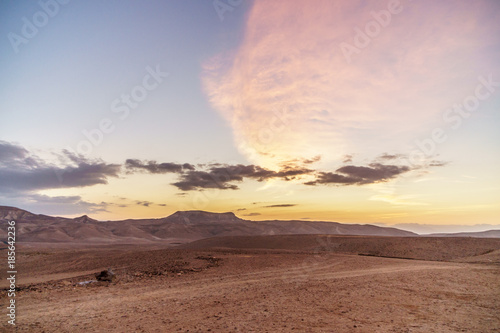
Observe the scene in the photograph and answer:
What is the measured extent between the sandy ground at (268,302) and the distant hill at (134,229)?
65.6 metres

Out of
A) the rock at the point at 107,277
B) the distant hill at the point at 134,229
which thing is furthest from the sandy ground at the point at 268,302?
the distant hill at the point at 134,229

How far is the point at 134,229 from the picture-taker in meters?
119

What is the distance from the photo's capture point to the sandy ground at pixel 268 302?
28.0 feet

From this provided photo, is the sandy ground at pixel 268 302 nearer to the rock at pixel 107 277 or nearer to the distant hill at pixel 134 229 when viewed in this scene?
the rock at pixel 107 277

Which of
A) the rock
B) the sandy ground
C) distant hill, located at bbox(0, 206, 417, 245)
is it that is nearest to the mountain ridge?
distant hill, located at bbox(0, 206, 417, 245)

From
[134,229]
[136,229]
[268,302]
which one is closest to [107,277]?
[268,302]

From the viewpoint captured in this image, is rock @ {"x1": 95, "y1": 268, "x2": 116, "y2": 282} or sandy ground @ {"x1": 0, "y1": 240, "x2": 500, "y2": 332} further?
rock @ {"x1": 95, "y1": 268, "x2": 116, "y2": 282}

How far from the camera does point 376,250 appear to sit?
35.3m

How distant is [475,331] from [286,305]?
5477 mm

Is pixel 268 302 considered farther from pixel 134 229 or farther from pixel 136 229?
pixel 136 229

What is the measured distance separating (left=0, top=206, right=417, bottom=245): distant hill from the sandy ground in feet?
215

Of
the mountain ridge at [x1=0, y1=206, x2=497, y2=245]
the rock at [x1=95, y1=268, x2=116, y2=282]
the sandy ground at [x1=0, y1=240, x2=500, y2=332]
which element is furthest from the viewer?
the mountain ridge at [x1=0, y1=206, x2=497, y2=245]

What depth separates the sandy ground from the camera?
8547 millimetres

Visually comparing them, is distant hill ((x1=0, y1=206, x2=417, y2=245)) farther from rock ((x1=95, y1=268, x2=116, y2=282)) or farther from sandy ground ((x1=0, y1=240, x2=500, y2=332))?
sandy ground ((x1=0, y1=240, x2=500, y2=332))
